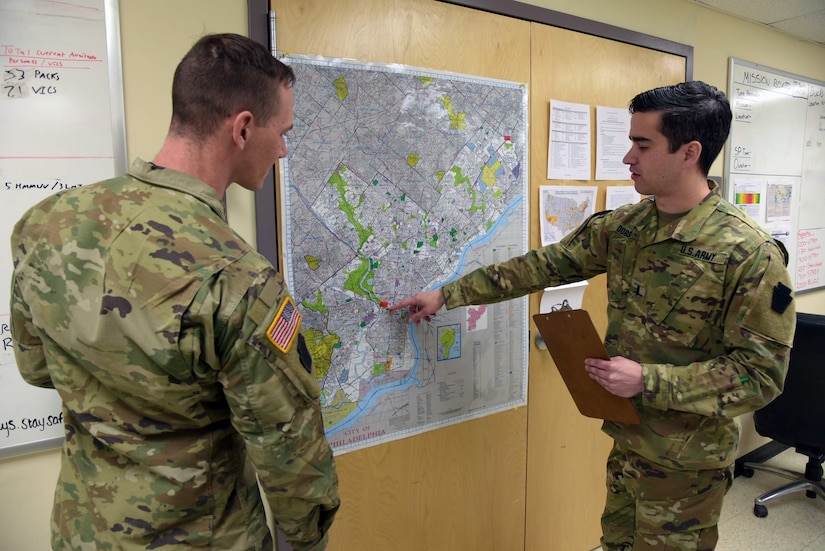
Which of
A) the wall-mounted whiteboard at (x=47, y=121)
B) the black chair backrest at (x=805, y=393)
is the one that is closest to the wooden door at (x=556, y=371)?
the black chair backrest at (x=805, y=393)

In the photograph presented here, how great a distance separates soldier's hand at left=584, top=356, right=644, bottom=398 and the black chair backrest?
5.85 feet

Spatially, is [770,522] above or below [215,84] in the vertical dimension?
below

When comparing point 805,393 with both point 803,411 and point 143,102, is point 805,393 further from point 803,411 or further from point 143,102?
point 143,102

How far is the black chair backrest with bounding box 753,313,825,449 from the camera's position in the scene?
2.43m

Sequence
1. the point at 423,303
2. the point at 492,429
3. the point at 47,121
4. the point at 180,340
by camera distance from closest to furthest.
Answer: the point at 180,340 → the point at 47,121 → the point at 423,303 → the point at 492,429

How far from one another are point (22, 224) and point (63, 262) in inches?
6.5

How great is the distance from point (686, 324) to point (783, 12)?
2164 mm

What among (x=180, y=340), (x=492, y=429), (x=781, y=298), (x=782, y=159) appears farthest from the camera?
(x=782, y=159)

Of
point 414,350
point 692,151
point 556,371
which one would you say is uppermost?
point 692,151

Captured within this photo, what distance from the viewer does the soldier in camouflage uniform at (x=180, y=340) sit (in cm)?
76

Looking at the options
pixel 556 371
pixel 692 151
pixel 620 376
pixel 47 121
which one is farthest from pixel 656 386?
pixel 47 121

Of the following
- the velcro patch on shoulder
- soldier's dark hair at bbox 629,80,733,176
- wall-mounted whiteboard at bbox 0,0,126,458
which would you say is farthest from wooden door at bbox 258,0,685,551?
the velcro patch on shoulder

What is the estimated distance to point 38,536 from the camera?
3.92ft

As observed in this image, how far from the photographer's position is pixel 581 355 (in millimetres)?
1366
